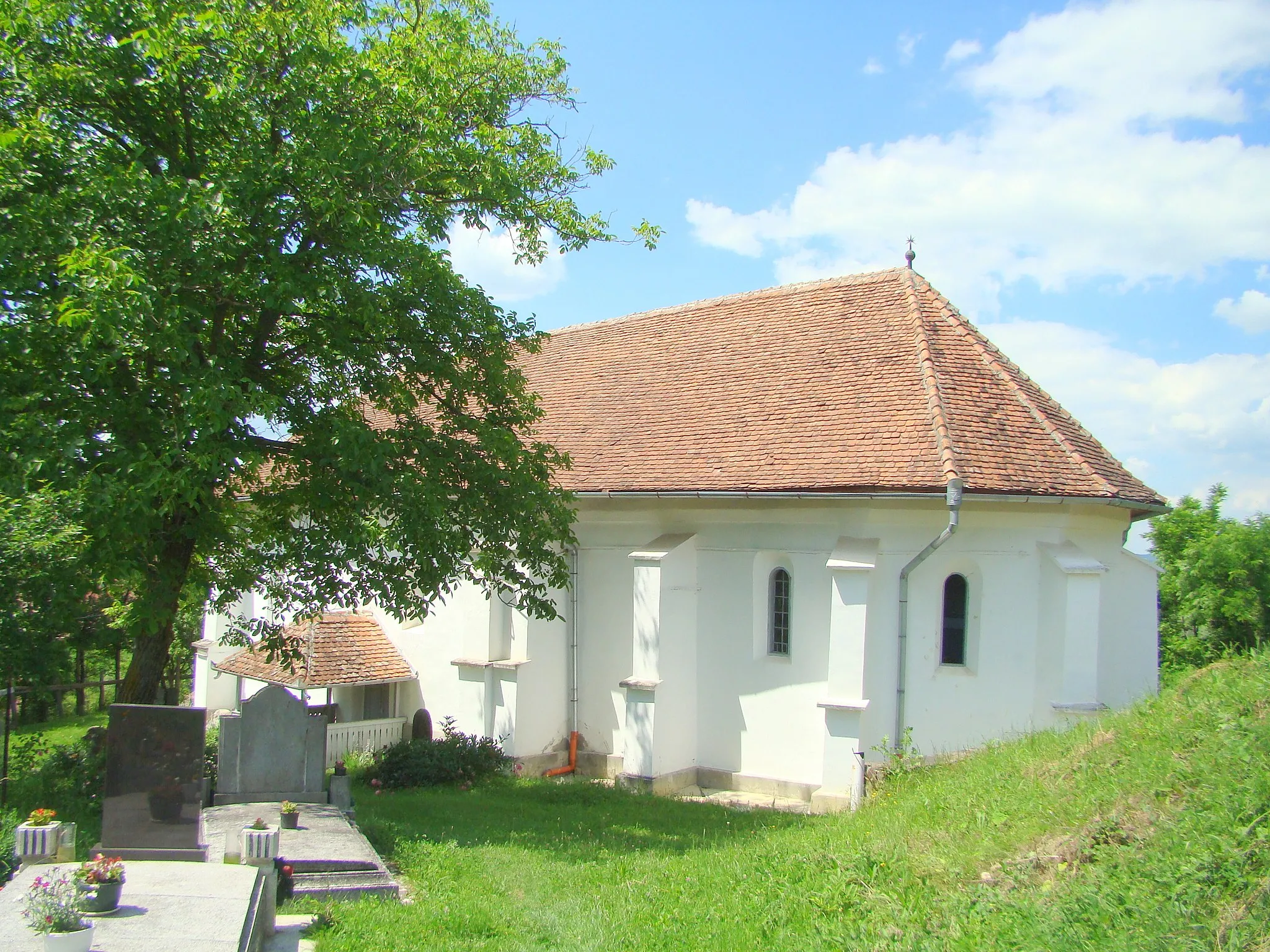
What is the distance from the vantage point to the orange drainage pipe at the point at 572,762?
16.8 metres

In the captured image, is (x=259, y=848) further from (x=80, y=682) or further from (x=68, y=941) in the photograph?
(x=80, y=682)

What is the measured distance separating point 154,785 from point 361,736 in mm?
8724

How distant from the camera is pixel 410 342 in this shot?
12.2 meters

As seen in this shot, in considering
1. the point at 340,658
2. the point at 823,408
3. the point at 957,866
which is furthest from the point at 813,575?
the point at 340,658

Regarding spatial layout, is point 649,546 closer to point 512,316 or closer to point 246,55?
point 512,316

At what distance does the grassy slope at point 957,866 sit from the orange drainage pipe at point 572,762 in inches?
192

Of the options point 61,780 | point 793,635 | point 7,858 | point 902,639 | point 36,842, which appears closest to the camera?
point 36,842

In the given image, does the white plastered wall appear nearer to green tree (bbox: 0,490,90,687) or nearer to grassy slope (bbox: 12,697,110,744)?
green tree (bbox: 0,490,90,687)

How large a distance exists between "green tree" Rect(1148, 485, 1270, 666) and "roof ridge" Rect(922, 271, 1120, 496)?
27.7ft

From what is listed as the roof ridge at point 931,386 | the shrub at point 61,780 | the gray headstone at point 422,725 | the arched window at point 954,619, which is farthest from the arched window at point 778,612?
the shrub at point 61,780

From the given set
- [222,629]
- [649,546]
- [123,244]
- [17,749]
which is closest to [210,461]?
[123,244]

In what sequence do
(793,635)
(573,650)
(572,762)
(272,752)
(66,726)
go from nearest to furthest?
(272,752) < (793,635) < (572,762) < (573,650) < (66,726)

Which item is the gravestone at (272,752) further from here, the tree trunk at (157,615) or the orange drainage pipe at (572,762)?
the orange drainage pipe at (572,762)

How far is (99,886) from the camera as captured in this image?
7.11 metres
